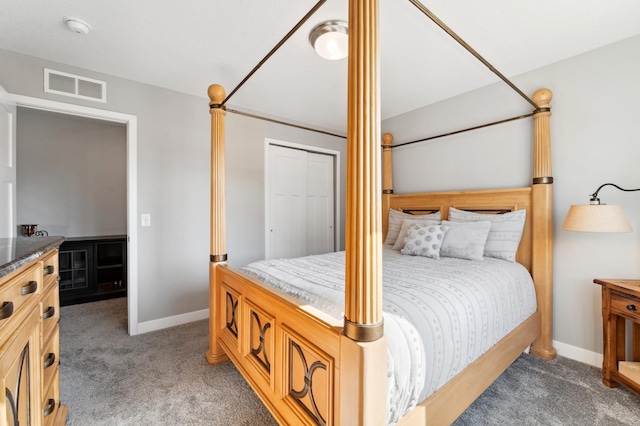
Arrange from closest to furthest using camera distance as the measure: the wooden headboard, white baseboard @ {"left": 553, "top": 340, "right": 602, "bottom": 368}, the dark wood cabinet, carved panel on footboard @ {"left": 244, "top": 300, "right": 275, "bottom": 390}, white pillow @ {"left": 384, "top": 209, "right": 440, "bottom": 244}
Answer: carved panel on footboard @ {"left": 244, "top": 300, "right": 275, "bottom": 390} < white baseboard @ {"left": 553, "top": 340, "right": 602, "bottom": 368} < the wooden headboard < white pillow @ {"left": 384, "top": 209, "right": 440, "bottom": 244} < the dark wood cabinet

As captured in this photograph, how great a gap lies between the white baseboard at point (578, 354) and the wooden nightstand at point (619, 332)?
169mm

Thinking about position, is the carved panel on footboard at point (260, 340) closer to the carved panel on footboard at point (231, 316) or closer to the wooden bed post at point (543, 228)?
the carved panel on footboard at point (231, 316)

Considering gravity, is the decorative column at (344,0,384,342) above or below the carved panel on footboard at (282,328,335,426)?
above

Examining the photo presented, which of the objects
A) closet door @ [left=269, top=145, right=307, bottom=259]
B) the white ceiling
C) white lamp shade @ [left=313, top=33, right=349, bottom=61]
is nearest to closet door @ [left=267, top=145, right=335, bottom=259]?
closet door @ [left=269, top=145, right=307, bottom=259]

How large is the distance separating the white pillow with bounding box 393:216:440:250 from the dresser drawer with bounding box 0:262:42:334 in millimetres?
2617

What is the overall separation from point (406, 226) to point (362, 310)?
7.19ft

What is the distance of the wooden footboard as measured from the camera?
0.96 metres

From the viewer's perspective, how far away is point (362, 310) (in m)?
0.89

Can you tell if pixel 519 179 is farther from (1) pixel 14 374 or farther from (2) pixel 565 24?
(1) pixel 14 374

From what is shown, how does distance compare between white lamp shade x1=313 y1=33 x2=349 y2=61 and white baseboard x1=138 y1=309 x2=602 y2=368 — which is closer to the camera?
white lamp shade x1=313 y1=33 x2=349 y2=61

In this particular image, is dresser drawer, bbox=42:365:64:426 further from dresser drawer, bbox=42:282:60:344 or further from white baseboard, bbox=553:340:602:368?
white baseboard, bbox=553:340:602:368

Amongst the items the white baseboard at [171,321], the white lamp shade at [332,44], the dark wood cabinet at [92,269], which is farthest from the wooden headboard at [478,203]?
the dark wood cabinet at [92,269]

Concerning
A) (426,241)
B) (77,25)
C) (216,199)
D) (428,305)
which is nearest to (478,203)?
(426,241)

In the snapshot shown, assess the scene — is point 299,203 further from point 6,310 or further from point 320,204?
point 6,310
